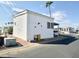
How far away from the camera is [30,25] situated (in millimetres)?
23547

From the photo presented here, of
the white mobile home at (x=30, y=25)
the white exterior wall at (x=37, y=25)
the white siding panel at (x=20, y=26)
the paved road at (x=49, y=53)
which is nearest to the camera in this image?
the paved road at (x=49, y=53)

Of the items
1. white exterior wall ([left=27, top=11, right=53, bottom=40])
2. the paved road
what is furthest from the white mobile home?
the paved road

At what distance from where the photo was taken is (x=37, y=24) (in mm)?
25438

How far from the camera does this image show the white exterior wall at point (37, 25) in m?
23.5

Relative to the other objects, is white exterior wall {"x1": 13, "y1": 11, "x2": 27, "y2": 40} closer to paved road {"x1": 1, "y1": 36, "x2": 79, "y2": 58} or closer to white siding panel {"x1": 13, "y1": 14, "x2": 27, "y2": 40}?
white siding panel {"x1": 13, "y1": 14, "x2": 27, "y2": 40}

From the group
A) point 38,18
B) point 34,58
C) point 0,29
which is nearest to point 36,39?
point 38,18

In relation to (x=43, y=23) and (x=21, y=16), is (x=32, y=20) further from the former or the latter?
(x=43, y=23)

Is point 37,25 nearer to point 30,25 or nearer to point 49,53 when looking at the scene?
point 30,25

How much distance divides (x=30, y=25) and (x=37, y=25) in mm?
2237

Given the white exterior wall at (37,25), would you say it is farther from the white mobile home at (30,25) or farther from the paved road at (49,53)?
the paved road at (49,53)

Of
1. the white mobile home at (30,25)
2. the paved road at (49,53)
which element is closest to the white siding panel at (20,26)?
the white mobile home at (30,25)

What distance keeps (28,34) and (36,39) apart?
2363 mm

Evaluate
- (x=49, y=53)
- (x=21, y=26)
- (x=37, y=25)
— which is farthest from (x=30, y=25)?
(x=49, y=53)

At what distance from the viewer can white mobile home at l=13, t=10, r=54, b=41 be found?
23266 millimetres
